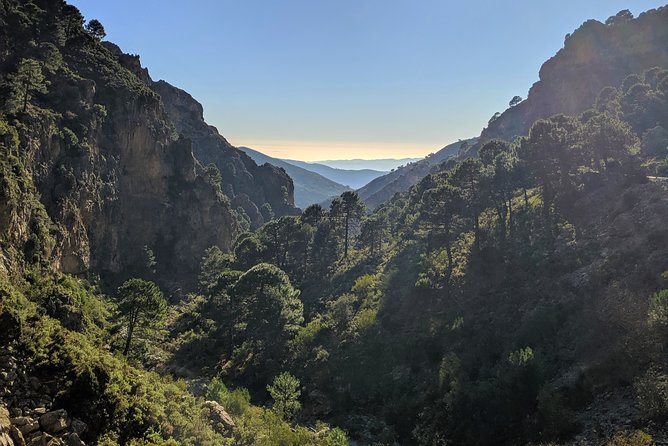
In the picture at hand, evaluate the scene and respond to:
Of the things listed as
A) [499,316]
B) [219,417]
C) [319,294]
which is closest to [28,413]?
[219,417]

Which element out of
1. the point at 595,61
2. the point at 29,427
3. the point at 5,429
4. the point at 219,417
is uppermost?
the point at 595,61

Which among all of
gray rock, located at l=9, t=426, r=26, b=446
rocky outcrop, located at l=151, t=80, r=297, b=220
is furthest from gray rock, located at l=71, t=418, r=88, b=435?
rocky outcrop, located at l=151, t=80, r=297, b=220

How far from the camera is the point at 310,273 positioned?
7588 centimetres

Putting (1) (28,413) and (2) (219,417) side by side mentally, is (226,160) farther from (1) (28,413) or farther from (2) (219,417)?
(1) (28,413)

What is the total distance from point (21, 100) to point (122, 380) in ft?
152

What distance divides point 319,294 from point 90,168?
4166 centimetres

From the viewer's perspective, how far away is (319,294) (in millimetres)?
66500

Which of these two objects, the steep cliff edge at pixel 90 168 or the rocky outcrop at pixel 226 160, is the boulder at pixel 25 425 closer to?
the steep cliff edge at pixel 90 168

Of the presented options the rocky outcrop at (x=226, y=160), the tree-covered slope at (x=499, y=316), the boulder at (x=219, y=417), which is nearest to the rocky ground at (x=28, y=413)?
the boulder at (x=219, y=417)

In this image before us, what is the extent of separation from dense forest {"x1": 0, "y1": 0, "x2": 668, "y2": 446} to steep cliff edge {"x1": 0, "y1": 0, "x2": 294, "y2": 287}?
1.36 feet

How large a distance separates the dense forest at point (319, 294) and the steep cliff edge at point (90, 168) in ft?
1.36

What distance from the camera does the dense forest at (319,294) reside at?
2159 centimetres

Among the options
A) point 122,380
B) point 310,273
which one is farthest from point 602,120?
point 122,380

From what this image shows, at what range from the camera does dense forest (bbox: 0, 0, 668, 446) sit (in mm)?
21594
